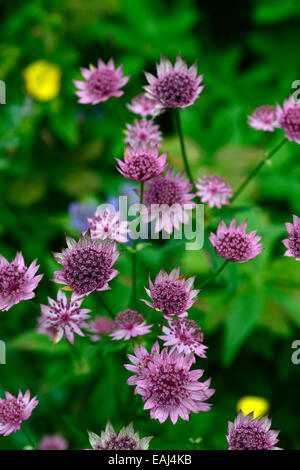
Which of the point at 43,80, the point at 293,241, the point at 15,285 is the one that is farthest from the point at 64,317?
the point at 43,80

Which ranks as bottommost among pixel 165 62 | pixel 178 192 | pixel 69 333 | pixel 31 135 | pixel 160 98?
pixel 69 333

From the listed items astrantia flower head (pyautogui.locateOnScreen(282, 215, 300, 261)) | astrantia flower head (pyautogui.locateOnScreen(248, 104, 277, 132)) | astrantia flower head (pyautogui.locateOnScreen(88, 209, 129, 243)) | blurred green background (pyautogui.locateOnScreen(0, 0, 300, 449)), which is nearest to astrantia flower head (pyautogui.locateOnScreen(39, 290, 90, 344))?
astrantia flower head (pyautogui.locateOnScreen(88, 209, 129, 243))

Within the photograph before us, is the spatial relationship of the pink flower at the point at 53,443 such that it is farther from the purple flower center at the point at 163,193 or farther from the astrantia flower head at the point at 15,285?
the purple flower center at the point at 163,193

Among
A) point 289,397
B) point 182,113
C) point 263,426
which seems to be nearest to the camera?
point 263,426

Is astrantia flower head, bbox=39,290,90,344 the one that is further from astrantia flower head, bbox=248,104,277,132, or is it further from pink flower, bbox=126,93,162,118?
astrantia flower head, bbox=248,104,277,132

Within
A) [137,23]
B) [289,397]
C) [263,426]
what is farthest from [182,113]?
[263,426]

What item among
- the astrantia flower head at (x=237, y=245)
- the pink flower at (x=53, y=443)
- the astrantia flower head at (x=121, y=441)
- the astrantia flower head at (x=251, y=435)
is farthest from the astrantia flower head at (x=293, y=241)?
the pink flower at (x=53, y=443)
